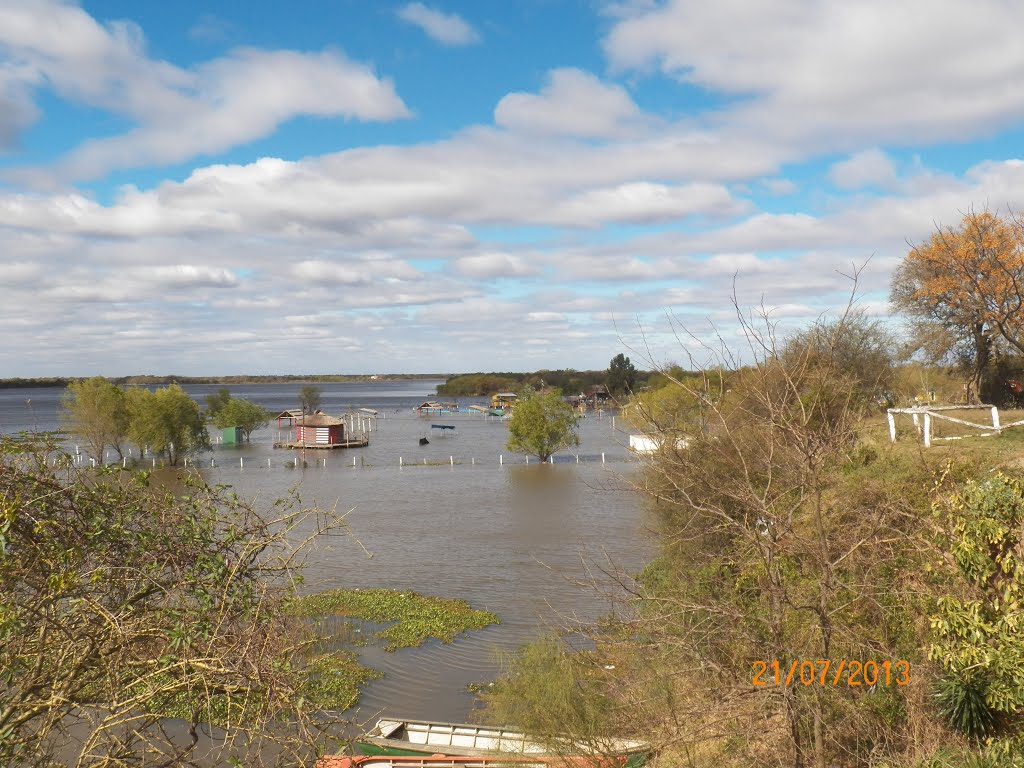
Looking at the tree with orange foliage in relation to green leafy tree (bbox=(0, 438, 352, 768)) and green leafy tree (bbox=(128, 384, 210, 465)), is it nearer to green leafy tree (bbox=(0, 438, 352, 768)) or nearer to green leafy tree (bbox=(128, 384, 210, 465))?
green leafy tree (bbox=(0, 438, 352, 768))

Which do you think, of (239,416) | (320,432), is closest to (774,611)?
(320,432)

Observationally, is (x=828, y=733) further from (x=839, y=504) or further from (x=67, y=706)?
(x=67, y=706)

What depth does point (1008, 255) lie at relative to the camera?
89.4 ft

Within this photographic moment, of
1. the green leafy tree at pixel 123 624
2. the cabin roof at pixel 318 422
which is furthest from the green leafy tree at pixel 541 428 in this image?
the green leafy tree at pixel 123 624

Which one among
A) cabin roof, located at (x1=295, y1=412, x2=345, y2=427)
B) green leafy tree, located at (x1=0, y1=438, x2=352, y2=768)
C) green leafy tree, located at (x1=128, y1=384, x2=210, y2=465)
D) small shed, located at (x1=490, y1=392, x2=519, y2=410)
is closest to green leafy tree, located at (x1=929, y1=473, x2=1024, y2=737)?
green leafy tree, located at (x1=0, y1=438, x2=352, y2=768)

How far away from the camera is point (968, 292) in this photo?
28688 millimetres

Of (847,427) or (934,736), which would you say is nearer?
(847,427)

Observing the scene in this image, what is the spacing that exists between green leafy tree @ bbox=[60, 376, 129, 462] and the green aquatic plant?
4166 cm

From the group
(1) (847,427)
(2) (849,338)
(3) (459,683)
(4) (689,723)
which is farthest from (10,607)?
(2) (849,338)

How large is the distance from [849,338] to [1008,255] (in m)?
7.86

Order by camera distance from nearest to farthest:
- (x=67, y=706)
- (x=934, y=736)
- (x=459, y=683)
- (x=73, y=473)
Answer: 1. (x=67, y=706)
2. (x=73, y=473)
3. (x=934, y=736)
4. (x=459, y=683)
